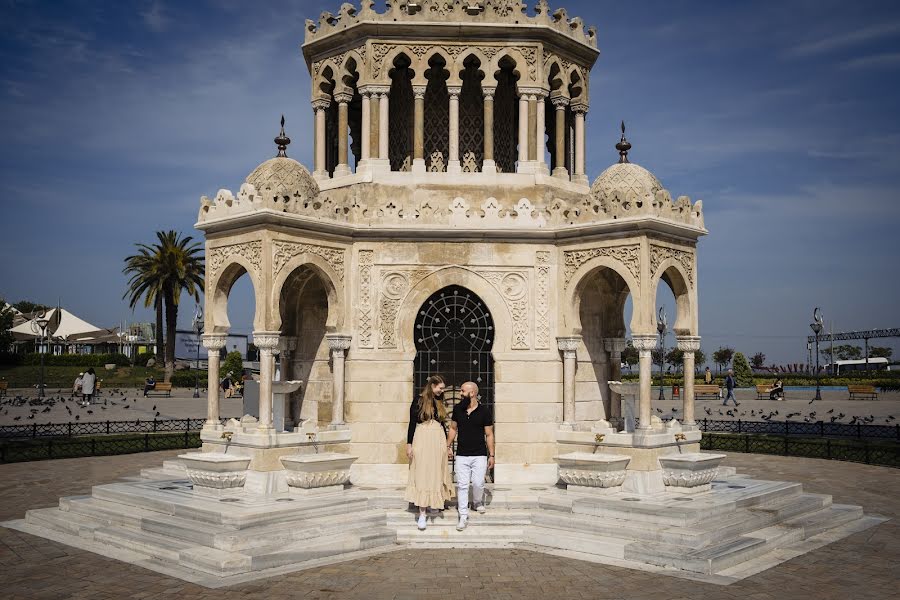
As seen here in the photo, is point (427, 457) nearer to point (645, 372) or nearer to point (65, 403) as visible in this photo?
point (645, 372)

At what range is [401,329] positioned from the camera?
49.0 ft

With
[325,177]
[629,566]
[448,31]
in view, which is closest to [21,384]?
[325,177]

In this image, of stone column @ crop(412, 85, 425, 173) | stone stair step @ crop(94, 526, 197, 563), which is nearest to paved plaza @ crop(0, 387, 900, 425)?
stone column @ crop(412, 85, 425, 173)

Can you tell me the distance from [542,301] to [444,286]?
1.82m

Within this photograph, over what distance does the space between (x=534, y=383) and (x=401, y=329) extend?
2620 mm

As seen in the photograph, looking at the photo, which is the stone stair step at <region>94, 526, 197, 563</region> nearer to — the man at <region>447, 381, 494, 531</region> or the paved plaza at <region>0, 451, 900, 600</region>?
the paved plaza at <region>0, 451, 900, 600</region>

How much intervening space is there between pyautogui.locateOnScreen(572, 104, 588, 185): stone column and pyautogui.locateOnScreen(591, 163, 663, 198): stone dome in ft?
7.95

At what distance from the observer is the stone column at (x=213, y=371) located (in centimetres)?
1434

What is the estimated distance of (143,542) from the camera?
11.3 meters

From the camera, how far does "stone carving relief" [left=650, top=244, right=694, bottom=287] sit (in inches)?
546

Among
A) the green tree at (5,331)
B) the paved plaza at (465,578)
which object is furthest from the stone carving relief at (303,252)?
the green tree at (5,331)

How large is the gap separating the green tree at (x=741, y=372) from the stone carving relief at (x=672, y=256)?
3782cm

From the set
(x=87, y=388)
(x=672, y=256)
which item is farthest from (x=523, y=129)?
(x=87, y=388)

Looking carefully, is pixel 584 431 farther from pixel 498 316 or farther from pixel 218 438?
pixel 218 438
